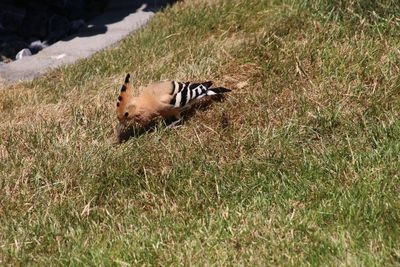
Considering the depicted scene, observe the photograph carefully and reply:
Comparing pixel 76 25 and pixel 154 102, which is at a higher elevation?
pixel 154 102

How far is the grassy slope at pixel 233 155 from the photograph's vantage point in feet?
12.0

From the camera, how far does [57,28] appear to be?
8.19 meters

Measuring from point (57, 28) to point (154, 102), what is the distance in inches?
141

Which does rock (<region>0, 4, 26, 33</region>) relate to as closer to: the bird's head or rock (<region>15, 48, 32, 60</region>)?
rock (<region>15, 48, 32, 60</region>)

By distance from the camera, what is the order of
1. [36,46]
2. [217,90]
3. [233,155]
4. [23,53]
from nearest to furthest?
[233,155], [217,90], [23,53], [36,46]

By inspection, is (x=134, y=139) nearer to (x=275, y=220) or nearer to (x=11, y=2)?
(x=275, y=220)

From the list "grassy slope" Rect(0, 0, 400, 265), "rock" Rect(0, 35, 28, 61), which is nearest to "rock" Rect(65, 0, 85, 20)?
"rock" Rect(0, 35, 28, 61)

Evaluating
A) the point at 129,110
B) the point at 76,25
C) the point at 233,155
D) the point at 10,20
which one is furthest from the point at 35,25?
the point at 233,155

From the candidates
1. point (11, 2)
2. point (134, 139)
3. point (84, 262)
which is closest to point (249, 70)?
point (134, 139)

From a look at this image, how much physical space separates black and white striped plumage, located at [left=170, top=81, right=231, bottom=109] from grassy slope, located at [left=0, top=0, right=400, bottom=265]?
0.50ft

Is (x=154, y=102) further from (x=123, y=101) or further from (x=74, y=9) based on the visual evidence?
(x=74, y=9)

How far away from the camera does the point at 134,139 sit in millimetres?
4848

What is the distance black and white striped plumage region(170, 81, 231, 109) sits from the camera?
16.4ft

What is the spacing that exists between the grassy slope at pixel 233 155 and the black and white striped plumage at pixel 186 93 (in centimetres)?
15
